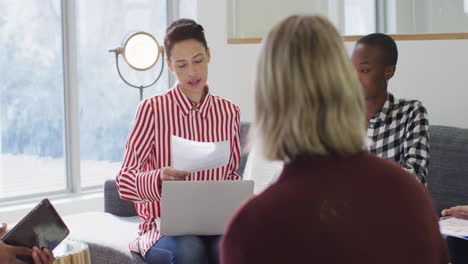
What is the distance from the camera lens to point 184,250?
1798 millimetres

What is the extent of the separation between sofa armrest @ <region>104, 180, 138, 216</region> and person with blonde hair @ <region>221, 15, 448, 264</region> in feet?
7.36

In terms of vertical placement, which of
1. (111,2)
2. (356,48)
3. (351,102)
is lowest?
(351,102)

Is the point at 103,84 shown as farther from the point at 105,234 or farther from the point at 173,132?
the point at 173,132

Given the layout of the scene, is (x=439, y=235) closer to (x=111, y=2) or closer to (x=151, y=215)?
(x=151, y=215)

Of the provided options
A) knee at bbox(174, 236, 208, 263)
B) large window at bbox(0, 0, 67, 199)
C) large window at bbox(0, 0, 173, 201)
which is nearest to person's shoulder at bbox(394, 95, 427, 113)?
knee at bbox(174, 236, 208, 263)

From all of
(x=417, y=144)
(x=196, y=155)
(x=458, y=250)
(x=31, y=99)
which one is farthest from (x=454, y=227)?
(x=31, y=99)

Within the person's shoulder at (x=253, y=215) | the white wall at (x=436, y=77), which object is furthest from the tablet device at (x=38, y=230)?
the person's shoulder at (x=253, y=215)

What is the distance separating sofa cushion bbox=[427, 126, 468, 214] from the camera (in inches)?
89.7

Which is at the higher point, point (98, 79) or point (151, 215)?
point (98, 79)

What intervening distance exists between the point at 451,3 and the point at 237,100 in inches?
55.6

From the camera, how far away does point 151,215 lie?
202cm

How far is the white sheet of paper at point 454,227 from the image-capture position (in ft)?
5.01

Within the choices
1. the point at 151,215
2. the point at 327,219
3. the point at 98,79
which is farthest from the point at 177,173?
the point at 98,79

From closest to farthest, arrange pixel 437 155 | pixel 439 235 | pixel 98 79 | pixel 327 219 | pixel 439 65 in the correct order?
pixel 327 219 < pixel 439 235 < pixel 437 155 < pixel 439 65 < pixel 98 79
